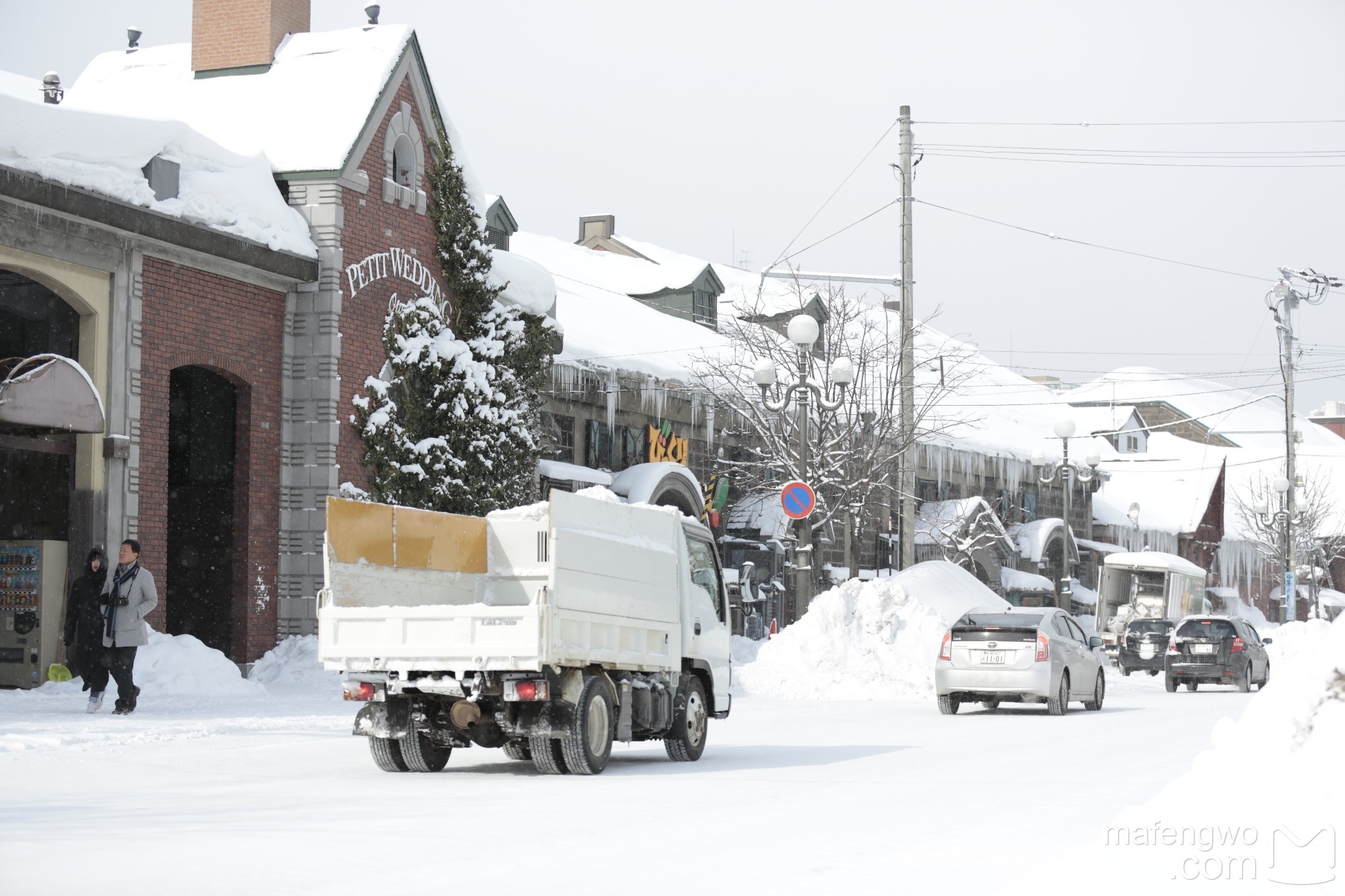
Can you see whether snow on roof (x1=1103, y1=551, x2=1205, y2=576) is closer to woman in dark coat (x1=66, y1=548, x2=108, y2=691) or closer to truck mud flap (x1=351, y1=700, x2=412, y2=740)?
woman in dark coat (x1=66, y1=548, x2=108, y2=691)

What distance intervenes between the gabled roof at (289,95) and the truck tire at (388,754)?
46.4 ft

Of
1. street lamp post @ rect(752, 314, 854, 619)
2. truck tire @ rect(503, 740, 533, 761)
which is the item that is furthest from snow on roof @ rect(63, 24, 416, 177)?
truck tire @ rect(503, 740, 533, 761)

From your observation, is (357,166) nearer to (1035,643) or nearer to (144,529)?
(144,529)

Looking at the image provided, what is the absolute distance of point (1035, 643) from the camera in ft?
66.3

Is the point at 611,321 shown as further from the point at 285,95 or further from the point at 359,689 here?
the point at 359,689

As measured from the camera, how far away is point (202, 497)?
25.2m

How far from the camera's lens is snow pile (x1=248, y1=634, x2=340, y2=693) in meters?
22.6

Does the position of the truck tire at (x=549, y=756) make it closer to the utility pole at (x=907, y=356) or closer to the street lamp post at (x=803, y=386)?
the street lamp post at (x=803, y=386)

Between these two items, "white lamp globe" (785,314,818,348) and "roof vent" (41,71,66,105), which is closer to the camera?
"white lamp globe" (785,314,818,348)

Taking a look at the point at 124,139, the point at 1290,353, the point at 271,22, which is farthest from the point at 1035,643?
the point at 1290,353

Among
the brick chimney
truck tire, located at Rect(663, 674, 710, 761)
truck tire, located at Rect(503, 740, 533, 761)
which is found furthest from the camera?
the brick chimney

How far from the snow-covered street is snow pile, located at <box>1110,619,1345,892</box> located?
0.49 metres

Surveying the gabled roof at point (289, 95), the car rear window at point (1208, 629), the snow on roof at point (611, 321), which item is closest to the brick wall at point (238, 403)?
the gabled roof at point (289, 95)

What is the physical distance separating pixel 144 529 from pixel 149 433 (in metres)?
1.32
